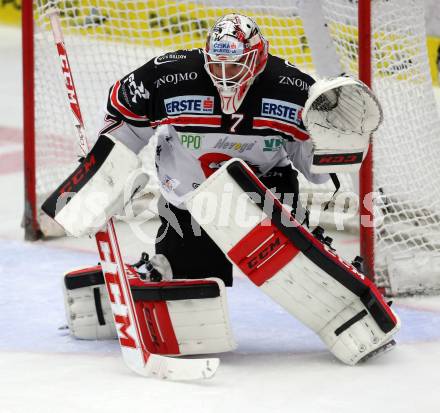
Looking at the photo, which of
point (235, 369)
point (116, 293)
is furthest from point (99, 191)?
point (235, 369)

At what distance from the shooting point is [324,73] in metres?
4.63

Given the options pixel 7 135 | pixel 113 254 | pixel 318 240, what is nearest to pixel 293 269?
pixel 318 240

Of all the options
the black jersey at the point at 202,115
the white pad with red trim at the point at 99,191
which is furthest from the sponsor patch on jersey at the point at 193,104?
the white pad with red trim at the point at 99,191

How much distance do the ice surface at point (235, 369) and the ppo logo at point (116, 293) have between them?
0.11 meters

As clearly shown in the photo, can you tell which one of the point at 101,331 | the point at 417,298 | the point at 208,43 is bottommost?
the point at 417,298

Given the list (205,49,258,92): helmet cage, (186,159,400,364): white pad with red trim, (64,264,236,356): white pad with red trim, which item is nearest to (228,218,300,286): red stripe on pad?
(186,159,400,364): white pad with red trim

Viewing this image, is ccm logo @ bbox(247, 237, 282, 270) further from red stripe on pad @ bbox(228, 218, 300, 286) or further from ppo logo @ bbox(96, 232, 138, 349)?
ppo logo @ bbox(96, 232, 138, 349)

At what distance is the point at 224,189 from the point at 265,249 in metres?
0.21

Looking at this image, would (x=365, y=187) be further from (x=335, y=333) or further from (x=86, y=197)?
(x=86, y=197)

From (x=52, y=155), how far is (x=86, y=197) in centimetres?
188

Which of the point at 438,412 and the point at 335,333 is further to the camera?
the point at 335,333

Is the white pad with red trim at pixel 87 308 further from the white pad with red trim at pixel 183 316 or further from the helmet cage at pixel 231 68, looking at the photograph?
the helmet cage at pixel 231 68

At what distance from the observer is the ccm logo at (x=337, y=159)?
336cm

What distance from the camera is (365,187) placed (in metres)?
4.11
